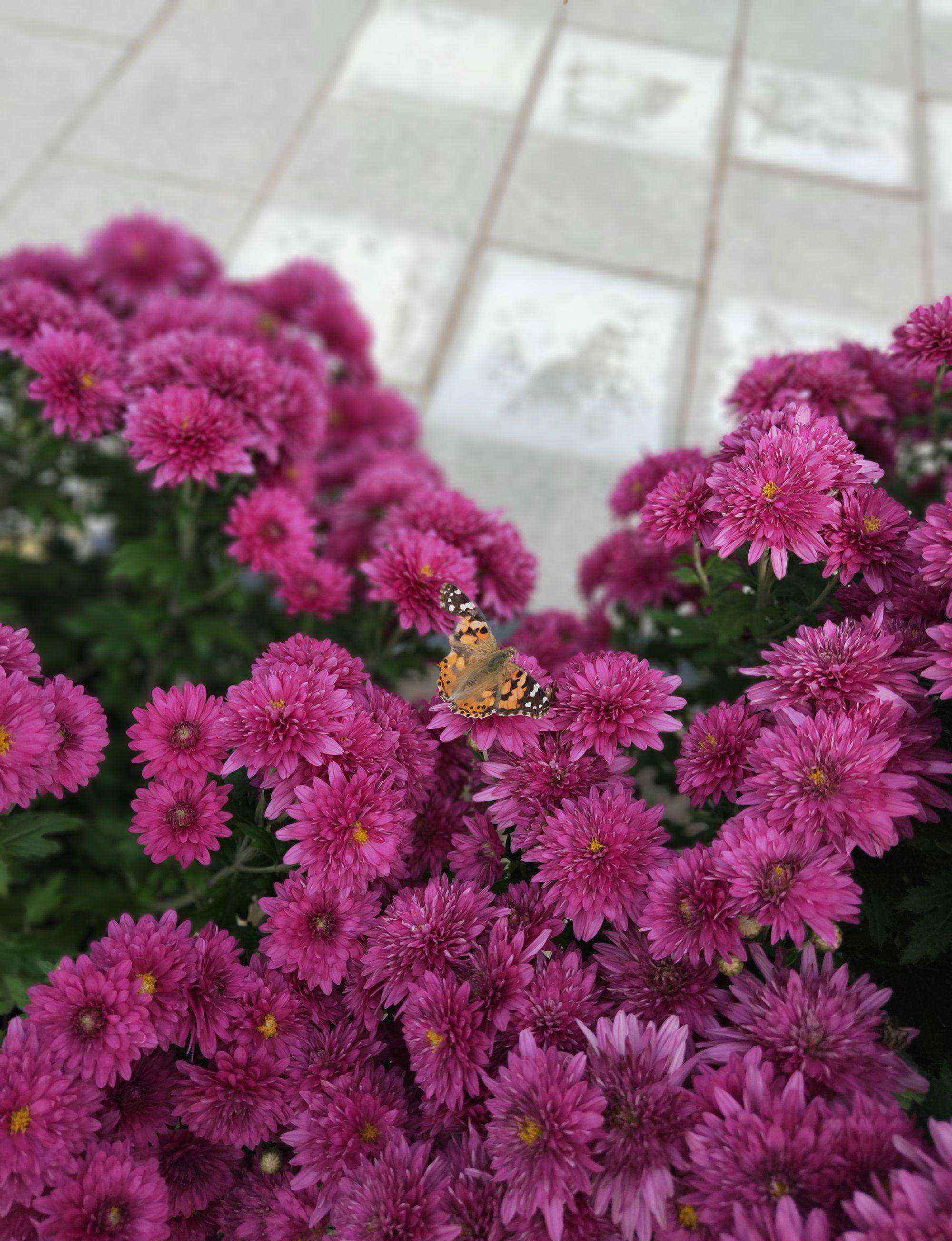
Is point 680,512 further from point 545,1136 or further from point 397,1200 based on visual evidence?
point 397,1200

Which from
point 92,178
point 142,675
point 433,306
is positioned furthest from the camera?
point 92,178

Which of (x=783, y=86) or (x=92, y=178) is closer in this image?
(x=92, y=178)

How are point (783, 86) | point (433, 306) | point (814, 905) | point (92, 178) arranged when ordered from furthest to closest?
point (783, 86) < point (92, 178) < point (433, 306) < point (814, 905)

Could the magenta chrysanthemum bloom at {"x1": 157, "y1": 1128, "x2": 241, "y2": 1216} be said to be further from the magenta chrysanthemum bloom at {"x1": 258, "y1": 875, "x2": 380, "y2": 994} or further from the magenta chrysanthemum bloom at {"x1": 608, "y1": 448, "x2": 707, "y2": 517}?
the magenta chrysanthemum bloom at {"x1": 608, "y1": 448, "x2": 707, "y2": 517}

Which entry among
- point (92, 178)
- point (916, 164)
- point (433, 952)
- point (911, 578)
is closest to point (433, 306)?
point (92, 178)

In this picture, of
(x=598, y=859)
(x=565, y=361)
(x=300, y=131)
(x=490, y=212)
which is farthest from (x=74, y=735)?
(x=300, y=131)

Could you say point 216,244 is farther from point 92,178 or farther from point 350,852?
point 350,852

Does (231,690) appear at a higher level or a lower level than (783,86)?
higher

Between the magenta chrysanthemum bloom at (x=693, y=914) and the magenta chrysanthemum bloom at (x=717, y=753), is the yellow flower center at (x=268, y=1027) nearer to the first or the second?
the magenta chrysanthemum bloom at (x=693, y=914)
